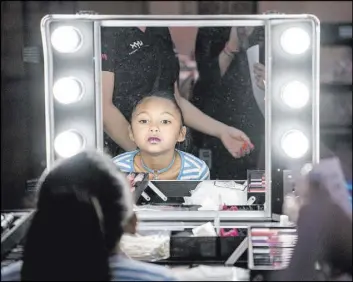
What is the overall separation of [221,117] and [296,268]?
0.40 metres

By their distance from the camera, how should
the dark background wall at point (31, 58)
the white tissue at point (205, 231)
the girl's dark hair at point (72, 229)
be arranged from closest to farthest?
the girl's dark hair at point (72, 229) → the white tissue at point (205, 231) → the dark background wall at point (31, 58)

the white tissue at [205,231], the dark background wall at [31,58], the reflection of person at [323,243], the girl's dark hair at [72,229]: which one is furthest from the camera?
the dark background wall at [31,58]

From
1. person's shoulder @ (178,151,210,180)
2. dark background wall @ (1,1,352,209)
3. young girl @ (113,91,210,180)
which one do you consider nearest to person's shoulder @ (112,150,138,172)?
young girl @ (113,91,210,180)

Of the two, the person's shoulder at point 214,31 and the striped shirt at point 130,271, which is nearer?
the striped shirt at point 130,271

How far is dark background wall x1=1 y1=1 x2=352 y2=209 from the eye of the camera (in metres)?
1.55

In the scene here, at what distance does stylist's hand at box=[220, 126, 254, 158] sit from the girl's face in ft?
0.28

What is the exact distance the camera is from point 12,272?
3.27 feet

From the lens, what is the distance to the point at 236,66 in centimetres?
138

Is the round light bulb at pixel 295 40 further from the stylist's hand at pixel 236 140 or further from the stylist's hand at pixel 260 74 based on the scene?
the stylist's hand at pixel 236 140

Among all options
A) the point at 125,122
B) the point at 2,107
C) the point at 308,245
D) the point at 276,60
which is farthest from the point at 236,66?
the point at 2,107

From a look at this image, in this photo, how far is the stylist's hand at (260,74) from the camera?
136cm

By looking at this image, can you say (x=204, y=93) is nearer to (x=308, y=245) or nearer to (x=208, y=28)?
(x=208, y=28)

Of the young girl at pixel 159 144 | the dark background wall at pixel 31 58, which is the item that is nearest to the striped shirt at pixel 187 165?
the young girl at pixel 159 144

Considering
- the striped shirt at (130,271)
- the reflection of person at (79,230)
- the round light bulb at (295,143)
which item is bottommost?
the striped shirt at (130,271)
